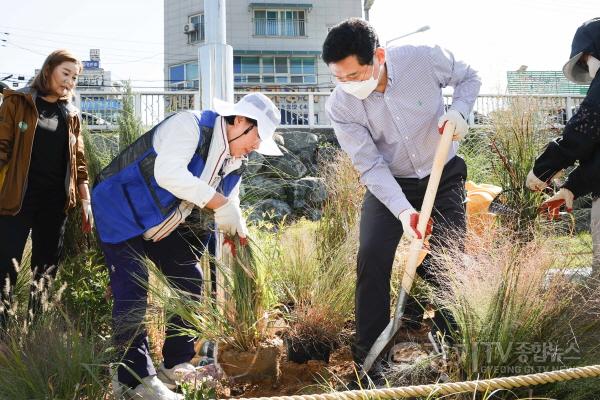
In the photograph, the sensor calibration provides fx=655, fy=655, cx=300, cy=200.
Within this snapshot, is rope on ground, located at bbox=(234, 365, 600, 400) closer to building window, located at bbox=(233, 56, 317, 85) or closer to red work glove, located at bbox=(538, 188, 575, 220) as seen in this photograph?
red work glove, located at bbox=(538, 188, 575, 220)

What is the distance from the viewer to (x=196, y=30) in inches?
1176

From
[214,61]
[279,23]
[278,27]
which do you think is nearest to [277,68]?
[278,27]

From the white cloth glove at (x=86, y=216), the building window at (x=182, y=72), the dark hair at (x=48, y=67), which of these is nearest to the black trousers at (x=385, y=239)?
the white cloth glove at (x=86, y=216)

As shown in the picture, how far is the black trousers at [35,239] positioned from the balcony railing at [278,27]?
92.3 ft

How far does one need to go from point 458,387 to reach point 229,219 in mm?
1316

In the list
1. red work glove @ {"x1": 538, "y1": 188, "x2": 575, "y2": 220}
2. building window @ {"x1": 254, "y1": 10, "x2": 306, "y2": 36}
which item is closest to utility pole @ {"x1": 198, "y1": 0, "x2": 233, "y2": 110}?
red work glove @ {"x1": 538, "y1": 188, "x2": 575, "y2": 220}

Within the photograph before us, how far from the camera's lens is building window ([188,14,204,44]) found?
29.9m

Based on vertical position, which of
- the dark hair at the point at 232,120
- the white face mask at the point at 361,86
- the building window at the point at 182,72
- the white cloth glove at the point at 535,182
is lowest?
the white cloth glove at the point at 535,182

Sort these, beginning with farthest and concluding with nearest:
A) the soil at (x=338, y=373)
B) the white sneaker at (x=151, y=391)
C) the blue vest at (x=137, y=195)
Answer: the blue vest at (x=137, y=195) → the white sneaker at (x=151, y=391) → the soil at (x=338, y=373)

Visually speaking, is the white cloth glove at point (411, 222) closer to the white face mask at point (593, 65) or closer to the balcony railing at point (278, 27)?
the white face mask at point (593, 65)

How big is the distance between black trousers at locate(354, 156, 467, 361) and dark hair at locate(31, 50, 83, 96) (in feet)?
6.45

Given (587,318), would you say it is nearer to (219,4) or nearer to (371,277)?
(371,277)

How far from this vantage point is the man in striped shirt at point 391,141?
2916mm

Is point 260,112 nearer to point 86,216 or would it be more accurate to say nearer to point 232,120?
point 232,120
